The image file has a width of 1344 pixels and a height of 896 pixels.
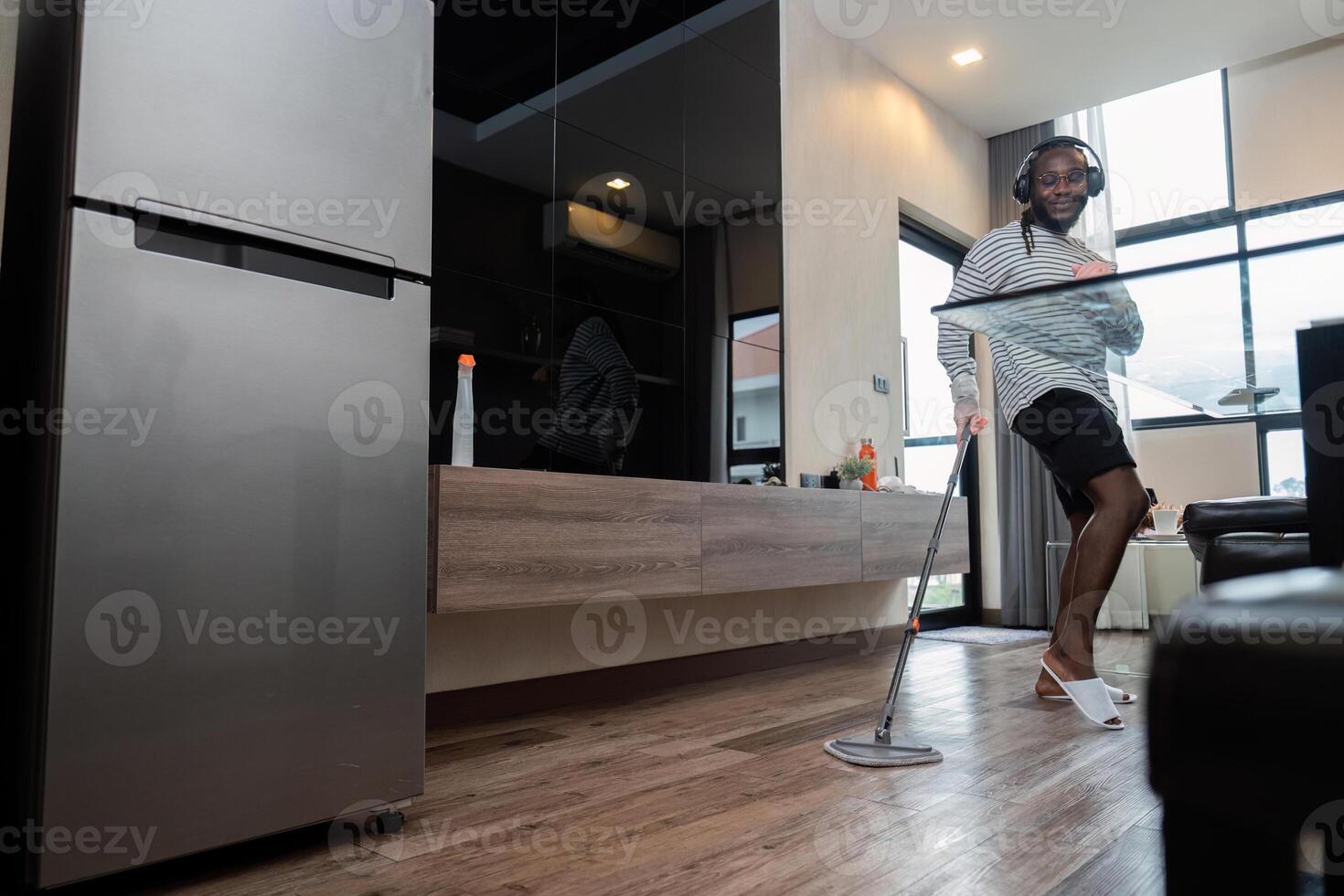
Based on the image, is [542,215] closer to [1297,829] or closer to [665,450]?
[665,450]

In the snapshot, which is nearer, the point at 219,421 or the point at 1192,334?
the point at 1192,334

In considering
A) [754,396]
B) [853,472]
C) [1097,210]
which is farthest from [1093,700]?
[1097,210]

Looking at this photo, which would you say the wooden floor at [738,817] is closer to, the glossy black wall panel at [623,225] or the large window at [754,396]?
the large window at [754,396]

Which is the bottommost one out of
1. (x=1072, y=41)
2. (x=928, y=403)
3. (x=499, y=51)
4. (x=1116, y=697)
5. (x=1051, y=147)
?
(x=1116, y=697)

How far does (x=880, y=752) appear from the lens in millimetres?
1920

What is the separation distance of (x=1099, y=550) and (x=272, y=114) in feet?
7.05

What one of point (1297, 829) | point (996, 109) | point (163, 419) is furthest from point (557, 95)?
point (996, 109)

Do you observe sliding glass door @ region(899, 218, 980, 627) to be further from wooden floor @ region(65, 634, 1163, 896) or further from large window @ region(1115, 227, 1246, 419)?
large window @ region(1115, 227, 1246, 419)

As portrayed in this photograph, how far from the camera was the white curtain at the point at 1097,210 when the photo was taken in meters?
4.83

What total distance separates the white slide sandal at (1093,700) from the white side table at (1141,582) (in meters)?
1.79

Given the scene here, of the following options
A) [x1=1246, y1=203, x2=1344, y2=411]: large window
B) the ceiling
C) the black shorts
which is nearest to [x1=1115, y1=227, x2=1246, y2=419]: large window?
[x1=1246, y1=203, x2=1344, y2=411]: large window

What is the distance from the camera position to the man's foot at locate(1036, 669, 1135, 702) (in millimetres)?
2639

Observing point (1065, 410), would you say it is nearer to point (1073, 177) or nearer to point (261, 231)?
point (1073, 177)

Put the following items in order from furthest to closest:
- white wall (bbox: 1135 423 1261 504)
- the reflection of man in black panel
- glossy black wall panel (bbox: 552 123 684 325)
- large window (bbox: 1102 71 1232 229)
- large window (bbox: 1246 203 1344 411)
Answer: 1. large window (bbox: 1102 71 1232 229)
2. white wall (bbox: 1135 423 1261 504)
3. glossy black wall panel (bbox: 552 123 684 325)
4. the reflection of man in black panel
5. large window (bbox: 1246 203 1344 411)
